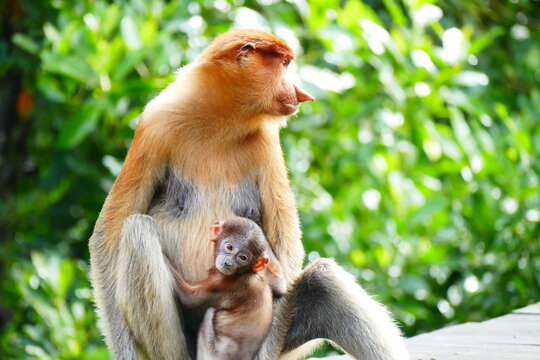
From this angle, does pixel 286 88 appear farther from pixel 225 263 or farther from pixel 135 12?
pixel 135 12

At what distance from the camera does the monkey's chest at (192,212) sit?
4.01 metres

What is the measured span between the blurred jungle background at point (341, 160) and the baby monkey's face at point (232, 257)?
2.27m

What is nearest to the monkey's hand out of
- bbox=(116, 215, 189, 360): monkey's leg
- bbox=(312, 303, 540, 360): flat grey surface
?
bbox=(116, 215, 189, 360): monkey's leg

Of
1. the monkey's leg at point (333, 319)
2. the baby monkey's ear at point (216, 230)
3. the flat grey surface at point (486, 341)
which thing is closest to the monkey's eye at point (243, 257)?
the baby monkey's ear at point (216, 230)

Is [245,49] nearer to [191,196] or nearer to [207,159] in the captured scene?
[207,159]

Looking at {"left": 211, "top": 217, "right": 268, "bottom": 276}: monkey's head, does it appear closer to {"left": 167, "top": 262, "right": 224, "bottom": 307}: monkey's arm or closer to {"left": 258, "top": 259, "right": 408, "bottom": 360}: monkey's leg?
{"left": 167, "top": 262, "right": 224, "bottom": 307}: monkey's arm

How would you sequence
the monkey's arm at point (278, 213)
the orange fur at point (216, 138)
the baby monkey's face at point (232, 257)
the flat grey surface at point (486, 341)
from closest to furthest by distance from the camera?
the baby monkey's face at point (232, 257) → the orange fur at point (216, 138) → the monkey's arm at point (278, 213) → the flat grey surface at point (486, 341)

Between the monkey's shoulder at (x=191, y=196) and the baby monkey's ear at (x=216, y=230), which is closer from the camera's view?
the baby monkey's ear at (x=216, y=230)

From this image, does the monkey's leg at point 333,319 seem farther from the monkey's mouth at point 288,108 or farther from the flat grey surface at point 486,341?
the monkey's mouth at point 288,108

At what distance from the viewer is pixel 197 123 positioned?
404 centimetres

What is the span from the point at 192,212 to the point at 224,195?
0.49 ft

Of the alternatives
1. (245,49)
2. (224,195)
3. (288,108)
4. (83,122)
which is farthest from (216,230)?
(83,122)

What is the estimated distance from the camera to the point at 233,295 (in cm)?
387

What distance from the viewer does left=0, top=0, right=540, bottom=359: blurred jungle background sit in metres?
6.20
